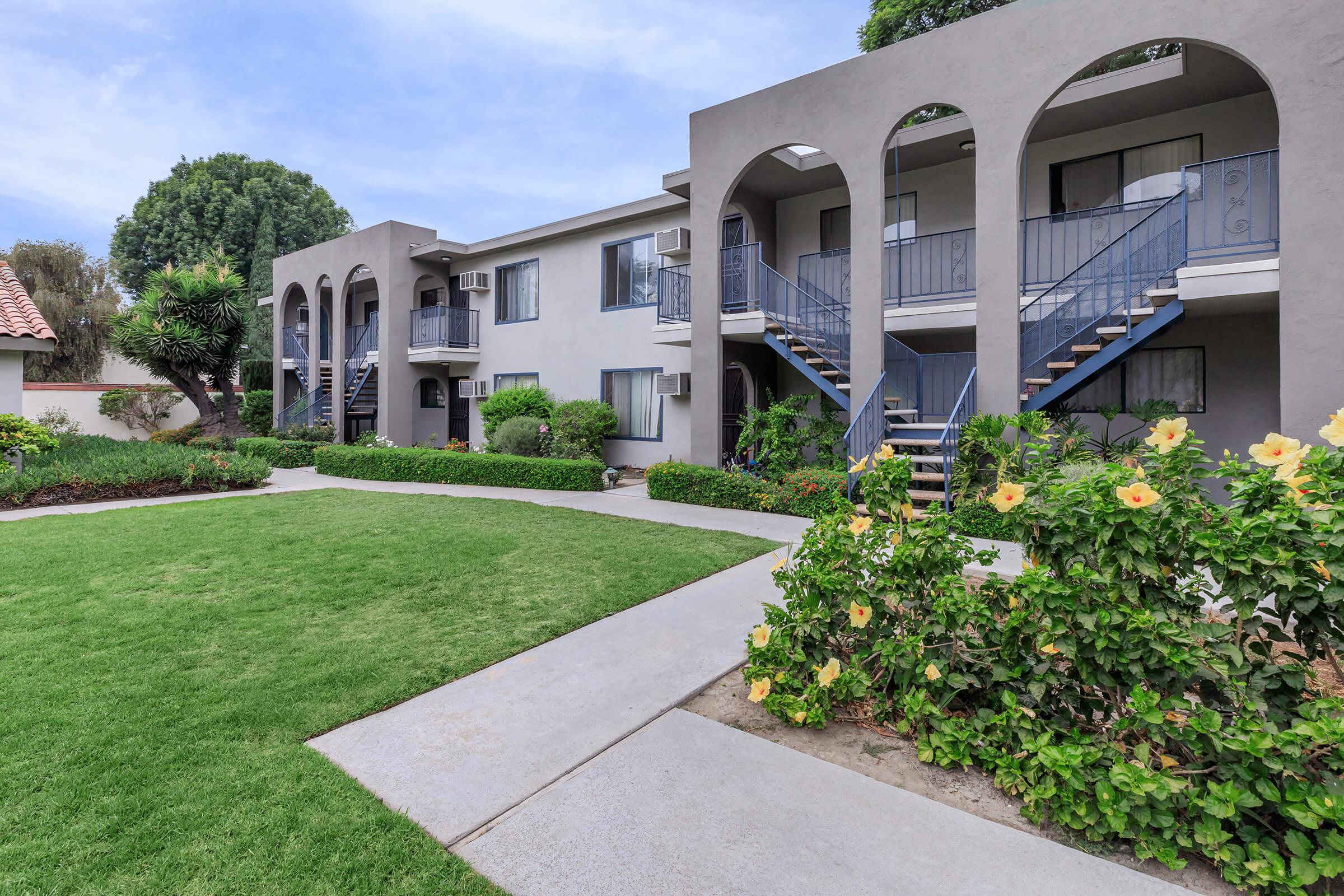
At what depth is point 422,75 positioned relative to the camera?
2753 cm

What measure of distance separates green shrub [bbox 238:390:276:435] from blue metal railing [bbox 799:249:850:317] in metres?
17.9

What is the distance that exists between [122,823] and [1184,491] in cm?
430

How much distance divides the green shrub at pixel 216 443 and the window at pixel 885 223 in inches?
648

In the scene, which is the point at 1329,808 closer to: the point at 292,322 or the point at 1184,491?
the point at 1184,491

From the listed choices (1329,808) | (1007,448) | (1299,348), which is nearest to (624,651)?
(1329,808)

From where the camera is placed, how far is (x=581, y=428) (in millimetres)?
14211

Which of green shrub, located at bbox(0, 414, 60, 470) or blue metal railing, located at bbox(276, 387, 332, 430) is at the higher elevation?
blue metal railing, located at bbox(276, 387, 332, 430)

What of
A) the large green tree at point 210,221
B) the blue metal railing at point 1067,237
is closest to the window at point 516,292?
the blue metal railing at point 1067,237

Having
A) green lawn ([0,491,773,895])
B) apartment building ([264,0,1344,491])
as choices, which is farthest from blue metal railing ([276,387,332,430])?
green lawn ([0,491,773,895])

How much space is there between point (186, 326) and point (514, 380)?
8590 millimetres

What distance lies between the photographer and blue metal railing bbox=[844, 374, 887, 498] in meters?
9.09

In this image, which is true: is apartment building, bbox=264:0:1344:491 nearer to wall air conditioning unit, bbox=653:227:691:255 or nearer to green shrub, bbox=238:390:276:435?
wall air conditioning unit, bbox=653:227:691:255

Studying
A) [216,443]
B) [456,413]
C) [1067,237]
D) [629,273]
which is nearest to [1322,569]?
[1067,237]

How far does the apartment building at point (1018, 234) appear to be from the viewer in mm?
6977
